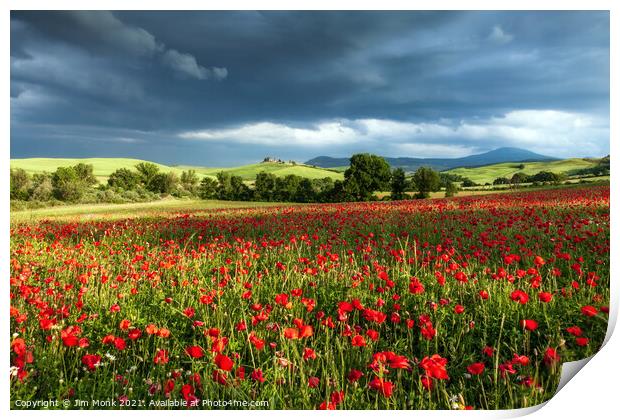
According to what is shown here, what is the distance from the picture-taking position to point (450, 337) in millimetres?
2117

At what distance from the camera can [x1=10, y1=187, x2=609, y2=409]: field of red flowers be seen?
1847 millimetres

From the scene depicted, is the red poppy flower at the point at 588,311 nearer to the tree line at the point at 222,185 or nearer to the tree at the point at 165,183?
the tree line at the point at 222,185

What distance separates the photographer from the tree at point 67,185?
3.85 m

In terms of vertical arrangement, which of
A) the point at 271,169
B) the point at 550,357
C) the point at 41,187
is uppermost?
the point at 271,169

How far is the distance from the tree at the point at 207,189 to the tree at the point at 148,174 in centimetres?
523

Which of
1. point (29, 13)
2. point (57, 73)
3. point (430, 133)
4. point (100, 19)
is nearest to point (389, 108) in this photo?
point (430, 133)

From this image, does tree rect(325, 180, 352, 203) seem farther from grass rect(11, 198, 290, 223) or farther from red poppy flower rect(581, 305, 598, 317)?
red poppy flower rect(581, 305, 598, 317)

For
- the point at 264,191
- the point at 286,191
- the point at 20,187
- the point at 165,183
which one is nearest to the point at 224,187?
the point at 264,191

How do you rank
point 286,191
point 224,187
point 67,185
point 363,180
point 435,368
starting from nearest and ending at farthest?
point 435,368 → point 67,185 → point 363,180 → point 224,187 → point 286,191

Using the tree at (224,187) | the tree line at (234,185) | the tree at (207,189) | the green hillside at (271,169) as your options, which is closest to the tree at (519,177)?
the tree line at (234,185)

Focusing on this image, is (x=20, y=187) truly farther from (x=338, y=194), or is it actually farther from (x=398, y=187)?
(x=338, y=194)

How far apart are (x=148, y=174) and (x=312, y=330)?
505 centimetres

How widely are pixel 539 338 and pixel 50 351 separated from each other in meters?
2.71

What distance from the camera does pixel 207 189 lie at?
48.1 feet
